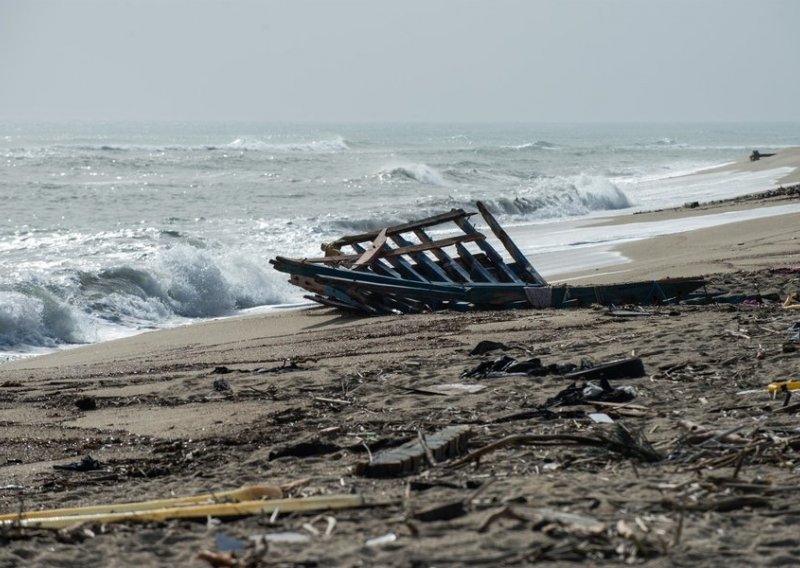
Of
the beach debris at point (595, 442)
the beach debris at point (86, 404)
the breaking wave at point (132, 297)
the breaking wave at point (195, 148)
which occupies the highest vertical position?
the breaking wave at point (195, 148)

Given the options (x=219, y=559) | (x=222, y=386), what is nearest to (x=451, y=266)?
(x=222, y=386)

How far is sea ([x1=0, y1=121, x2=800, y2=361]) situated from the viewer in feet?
47.4

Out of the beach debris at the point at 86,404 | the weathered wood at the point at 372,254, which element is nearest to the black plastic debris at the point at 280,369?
the beach debris at the point at 86,404

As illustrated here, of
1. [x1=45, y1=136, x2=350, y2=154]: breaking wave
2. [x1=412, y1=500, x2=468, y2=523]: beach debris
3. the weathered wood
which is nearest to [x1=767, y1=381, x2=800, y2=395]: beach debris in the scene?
[x1=412, y1=500, x2=468, y2=523]: beach debris

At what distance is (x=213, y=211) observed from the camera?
90.2 feet

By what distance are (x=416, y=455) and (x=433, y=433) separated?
72cm

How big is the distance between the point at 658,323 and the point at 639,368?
2.32m

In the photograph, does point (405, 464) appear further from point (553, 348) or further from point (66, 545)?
point (553, 348)

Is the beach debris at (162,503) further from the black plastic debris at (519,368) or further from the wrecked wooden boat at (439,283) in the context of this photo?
the wrecked wooden boat at (439,283)

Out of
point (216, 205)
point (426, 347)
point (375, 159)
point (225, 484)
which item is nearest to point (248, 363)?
point (426, 347)

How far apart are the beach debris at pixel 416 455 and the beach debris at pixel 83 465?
1.51 metres

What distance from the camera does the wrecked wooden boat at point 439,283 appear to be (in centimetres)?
1085

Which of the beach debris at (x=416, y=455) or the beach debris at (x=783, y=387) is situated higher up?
the beach debris at (x=783, y=387)

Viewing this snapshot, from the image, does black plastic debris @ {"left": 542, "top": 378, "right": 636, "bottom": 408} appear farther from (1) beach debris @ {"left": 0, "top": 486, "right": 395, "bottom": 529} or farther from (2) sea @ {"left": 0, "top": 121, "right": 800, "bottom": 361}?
(2) sea @ {"left": 0, "top": 121, "right": 800, "bottom": 361}
